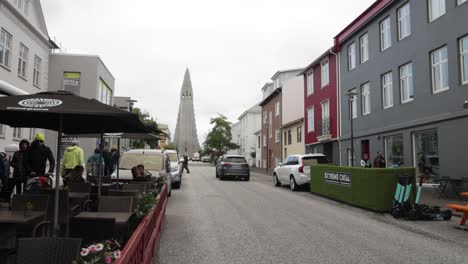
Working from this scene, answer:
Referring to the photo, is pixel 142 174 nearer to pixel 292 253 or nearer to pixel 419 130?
pixel 292 253

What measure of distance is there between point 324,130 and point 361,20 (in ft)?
27.5

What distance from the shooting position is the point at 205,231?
330 inches

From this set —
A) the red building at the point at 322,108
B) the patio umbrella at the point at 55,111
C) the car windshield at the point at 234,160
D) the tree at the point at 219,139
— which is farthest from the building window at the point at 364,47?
the tree at the point at 219,139

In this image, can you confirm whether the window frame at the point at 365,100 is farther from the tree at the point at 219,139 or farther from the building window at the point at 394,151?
the tree at the point at 219,139

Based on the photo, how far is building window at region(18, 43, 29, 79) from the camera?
72.2 ft

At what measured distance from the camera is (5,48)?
19766 mm

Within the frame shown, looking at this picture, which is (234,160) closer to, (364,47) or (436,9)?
(364,47)

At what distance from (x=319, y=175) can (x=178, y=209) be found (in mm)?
6800

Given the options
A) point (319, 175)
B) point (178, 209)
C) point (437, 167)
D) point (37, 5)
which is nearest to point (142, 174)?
point (178, 209)

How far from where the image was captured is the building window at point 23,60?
22.0 metres

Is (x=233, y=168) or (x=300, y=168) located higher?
(x=300, y=168)

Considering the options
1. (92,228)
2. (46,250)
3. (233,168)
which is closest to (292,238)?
(92,228)

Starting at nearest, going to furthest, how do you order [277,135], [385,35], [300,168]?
[300,168] → [385,35] → [277,135]

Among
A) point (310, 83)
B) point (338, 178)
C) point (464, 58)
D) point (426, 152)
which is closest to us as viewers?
point (338, 178)
